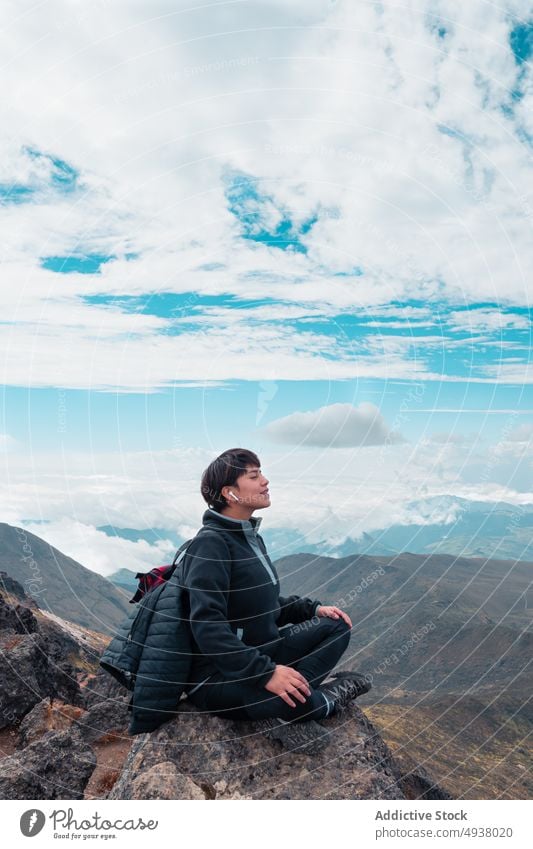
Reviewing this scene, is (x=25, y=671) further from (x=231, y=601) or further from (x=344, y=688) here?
(x=344, y=688)

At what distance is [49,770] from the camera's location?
8.30 meters

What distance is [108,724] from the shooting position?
10.7 metres

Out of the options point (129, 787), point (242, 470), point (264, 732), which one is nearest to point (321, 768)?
point (264, 732)

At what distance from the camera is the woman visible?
7.33 metres

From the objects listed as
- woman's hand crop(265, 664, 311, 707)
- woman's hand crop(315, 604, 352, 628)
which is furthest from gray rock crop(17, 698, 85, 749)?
woman's hand crop(315, 604, 352, 628)

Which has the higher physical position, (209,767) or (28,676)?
(209,767)

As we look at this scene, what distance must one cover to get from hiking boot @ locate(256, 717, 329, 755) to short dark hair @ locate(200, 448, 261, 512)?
2998 millimetres

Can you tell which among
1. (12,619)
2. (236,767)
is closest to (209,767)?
(236,767)

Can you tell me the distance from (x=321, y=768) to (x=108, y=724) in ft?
14.9

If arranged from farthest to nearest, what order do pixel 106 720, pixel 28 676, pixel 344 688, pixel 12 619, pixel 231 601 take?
pixel 12 619, pixel 28 676, pixel 106 720, pixel 344 688, pixel 231 601

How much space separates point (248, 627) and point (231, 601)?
52 cm

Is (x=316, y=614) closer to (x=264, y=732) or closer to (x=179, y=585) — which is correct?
(x=264, y=732)

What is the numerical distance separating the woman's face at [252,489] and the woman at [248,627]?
14 millimetres

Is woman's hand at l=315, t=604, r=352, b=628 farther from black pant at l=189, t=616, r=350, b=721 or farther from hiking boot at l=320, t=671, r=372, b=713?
hiking boot at l=320, t=671, r=372, b=713
